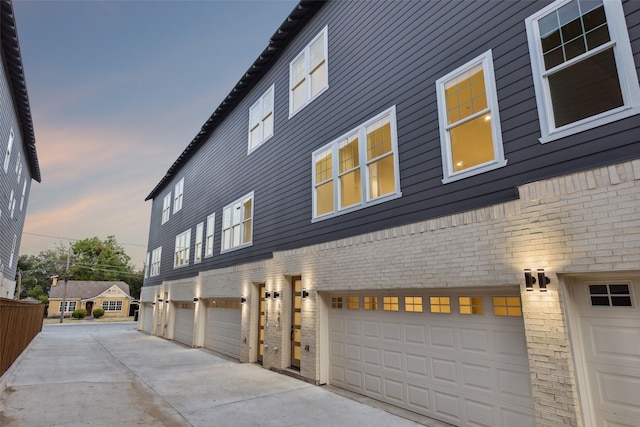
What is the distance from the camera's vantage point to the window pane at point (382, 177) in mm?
6962

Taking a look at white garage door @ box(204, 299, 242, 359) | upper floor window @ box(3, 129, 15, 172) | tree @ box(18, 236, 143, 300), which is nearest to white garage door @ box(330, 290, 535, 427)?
white garage door @ box(204, 299, 242, 359)

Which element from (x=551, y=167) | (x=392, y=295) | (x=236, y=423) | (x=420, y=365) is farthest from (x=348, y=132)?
(x=236, y=423)

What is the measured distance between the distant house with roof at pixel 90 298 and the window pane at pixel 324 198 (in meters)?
52.3

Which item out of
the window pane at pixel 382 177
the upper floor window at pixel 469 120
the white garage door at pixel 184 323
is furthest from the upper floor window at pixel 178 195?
the upper floor window at pixel 469 120

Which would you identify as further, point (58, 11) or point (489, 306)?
point (58, 11)

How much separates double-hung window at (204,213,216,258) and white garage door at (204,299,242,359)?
2.28 meters

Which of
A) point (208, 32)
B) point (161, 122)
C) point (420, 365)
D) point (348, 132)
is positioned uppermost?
point (208, 32)

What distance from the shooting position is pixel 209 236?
1593 cm

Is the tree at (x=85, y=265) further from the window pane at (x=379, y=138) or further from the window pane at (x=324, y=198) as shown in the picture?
the window pane at (x=379, y=138)

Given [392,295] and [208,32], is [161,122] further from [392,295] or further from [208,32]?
[392,295]

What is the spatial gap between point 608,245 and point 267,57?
11467 mm

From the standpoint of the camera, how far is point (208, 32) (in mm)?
28359

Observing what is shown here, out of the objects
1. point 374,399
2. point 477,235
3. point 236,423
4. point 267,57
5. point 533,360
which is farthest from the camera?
point 267,57

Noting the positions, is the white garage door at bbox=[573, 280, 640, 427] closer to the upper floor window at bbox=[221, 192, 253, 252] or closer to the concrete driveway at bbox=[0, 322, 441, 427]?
the concrete driveway at bbox=[0, 322, 441, 427]
